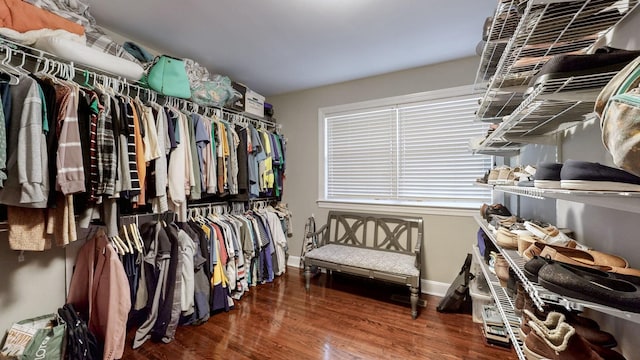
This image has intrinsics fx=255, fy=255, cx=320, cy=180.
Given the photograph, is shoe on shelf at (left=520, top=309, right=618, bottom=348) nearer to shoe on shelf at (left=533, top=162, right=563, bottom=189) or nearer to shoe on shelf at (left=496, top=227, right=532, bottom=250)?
shoe on shelf at (left=496, top=227, right=532, bottom=250)

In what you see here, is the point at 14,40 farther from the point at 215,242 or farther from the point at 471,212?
the point at 471,212

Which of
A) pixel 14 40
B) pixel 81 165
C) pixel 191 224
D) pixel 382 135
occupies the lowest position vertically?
pixel 191 224

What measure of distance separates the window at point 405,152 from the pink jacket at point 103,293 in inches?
89.8

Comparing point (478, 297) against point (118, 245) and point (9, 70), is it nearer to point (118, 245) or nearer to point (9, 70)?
point (118, 245)

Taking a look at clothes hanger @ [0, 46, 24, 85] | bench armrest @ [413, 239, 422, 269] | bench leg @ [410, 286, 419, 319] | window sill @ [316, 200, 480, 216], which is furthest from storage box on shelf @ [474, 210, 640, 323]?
clothes hanger @ [0, 46, 24, 85]

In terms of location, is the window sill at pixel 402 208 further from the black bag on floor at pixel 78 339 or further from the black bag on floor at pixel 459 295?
the black bag on floor at pixel 78 339

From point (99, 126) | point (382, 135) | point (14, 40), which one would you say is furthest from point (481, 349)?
point (14, 40)

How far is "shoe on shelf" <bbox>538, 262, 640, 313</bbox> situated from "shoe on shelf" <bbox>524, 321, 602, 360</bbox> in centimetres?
17

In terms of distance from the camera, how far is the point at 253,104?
312 cm

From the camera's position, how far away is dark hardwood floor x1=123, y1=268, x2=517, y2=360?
1800mm

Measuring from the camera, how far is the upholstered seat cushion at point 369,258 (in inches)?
94.6

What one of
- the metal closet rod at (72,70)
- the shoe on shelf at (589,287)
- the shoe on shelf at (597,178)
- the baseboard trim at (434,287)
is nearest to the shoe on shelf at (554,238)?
the shoe on shelf at (589,287)

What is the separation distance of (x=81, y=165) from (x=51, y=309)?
3.86 ft

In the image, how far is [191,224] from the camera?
237 centimetres
